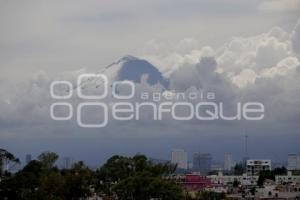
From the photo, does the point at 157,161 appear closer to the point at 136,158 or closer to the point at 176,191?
the point at 136,158

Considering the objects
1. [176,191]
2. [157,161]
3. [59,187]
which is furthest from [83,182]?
[157,161]

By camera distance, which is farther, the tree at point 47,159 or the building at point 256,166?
the building at point 256,166

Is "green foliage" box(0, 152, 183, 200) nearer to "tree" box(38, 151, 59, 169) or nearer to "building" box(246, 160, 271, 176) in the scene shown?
"tree" box(38, 151, 59, 169)

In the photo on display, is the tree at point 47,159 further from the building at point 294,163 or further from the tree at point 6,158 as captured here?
the building at point 294,163

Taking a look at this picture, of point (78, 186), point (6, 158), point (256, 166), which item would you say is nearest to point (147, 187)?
point (78, 186)

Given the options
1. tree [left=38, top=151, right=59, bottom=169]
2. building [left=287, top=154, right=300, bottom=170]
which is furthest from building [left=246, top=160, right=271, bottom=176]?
tree [left=38, top=151, right=59, bottom=169]

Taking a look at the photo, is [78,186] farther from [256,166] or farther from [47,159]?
[256,166]

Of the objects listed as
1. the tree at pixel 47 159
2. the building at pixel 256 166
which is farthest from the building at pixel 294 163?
the tree at pixel 47 159

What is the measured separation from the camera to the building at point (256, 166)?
3791 centimetres

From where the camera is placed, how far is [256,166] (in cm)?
3947

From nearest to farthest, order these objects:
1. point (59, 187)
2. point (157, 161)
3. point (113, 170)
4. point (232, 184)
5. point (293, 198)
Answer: point (59, 187), point (113, 170), point (157, 161), point (293, 198), point (232, 184)

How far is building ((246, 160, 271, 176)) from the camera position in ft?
124

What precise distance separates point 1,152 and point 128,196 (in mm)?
3401

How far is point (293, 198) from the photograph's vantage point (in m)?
21.1
